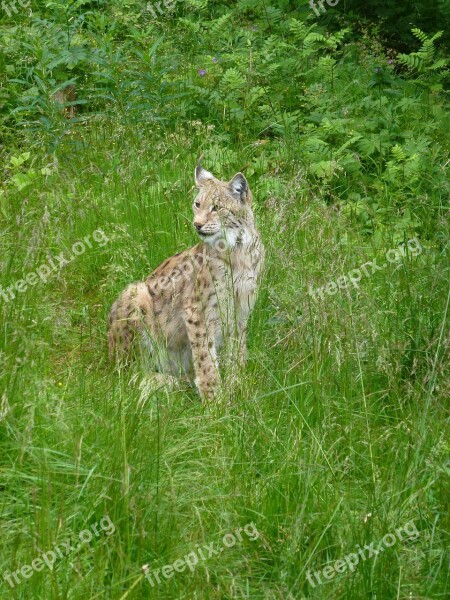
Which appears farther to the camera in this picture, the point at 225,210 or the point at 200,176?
the point at 200,176

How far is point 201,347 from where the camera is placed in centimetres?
676

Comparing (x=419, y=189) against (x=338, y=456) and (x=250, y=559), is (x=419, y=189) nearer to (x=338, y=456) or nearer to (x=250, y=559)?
(x=338, y=456)

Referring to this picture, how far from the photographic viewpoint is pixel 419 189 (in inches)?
336

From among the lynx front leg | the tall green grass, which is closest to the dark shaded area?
the tall green grass

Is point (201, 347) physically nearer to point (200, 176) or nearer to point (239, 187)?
point (239, 187)

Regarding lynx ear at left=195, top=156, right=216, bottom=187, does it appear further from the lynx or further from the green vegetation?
the green vegetation

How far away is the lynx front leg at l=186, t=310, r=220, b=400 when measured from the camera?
6.63 m

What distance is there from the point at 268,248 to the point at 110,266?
1047 millimetres

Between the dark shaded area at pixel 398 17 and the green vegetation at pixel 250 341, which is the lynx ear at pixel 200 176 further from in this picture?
the dark shaded area at pixel 398 17

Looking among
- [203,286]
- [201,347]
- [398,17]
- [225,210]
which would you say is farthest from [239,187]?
[398,17]

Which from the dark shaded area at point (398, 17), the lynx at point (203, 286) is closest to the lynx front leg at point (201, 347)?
the lynx at point (203, 286)

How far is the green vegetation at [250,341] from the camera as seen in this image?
4.02 meters

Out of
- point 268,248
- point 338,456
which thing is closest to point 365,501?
point 338,456

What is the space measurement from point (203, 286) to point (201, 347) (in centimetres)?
37
